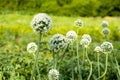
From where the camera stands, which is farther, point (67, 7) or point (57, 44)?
point (67, 7)

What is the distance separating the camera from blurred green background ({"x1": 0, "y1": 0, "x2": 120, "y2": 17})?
18.8 m

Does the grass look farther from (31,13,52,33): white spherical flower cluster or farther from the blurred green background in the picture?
the blurred green background

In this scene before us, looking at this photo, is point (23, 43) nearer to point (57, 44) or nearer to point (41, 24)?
point (57, 44)

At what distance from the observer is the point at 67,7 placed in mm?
18812

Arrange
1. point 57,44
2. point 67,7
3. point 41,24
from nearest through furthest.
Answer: point 41,24 < point 57,44 < point 67,7

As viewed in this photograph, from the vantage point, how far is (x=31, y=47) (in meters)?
4.13

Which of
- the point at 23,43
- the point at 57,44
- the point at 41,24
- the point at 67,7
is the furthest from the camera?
the point at 67,7

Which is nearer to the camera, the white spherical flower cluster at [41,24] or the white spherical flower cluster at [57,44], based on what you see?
the white spherical flower cluster at [41,24]

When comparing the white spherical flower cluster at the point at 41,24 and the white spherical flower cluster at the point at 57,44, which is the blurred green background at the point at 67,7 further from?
the white spherical flower cluster at the point at 41,24

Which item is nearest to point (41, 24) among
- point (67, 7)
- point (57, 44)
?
point (57, 44)

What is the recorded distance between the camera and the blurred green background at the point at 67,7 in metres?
18.8

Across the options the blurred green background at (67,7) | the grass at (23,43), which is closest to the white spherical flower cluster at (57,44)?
the grass at (23,43)

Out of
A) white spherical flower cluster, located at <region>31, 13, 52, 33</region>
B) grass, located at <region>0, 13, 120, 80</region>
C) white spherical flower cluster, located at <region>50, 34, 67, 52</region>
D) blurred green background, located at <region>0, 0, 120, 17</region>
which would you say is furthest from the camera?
blurred green background, located at <region>0, 0, 120, 17</region>

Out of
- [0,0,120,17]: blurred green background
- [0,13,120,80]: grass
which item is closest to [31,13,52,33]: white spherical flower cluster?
[0,13,120,80]: grass
